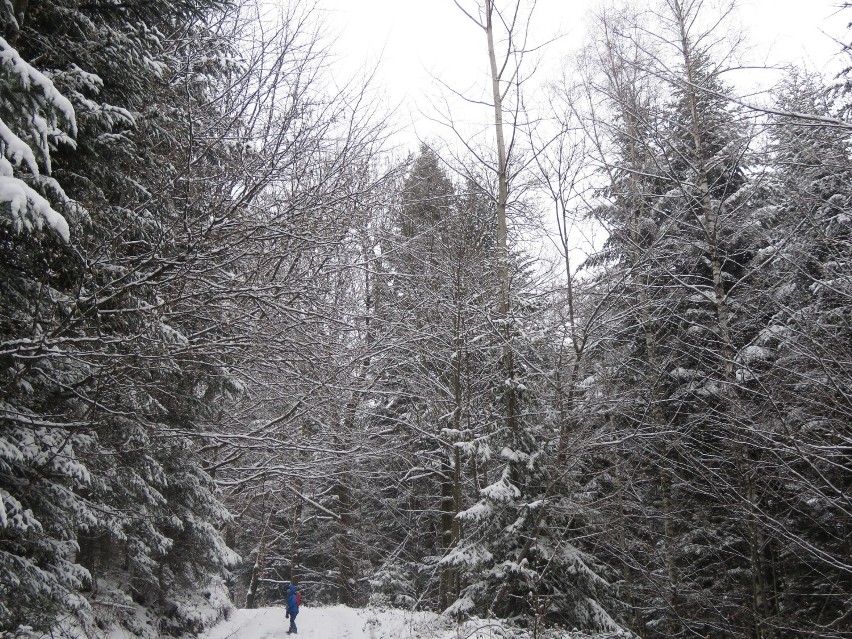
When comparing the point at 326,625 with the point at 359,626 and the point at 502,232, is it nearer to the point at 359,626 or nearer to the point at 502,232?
the point at 359,626

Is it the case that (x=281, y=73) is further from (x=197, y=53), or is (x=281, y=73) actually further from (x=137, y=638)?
(x=137, y=638)

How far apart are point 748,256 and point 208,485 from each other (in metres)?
13.5

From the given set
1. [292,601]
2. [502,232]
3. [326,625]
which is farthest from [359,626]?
[502,232]

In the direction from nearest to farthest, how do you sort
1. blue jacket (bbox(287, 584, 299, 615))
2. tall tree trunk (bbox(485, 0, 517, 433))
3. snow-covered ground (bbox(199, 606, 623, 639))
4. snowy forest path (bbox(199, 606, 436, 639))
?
1. snow-covered ground (bbox(199, 606, 623, 639))
2. tall tree trunk (bbox(485, 0, 517, 433))
3. snowy forest path (bbox(199, 606, 436, 639))
4. blue jacket (bbox(287, 584, 299, 615))

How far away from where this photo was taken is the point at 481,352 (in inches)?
440

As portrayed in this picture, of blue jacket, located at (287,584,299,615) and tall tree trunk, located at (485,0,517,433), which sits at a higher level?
tall tree trunk, located at (485,0,517,433)

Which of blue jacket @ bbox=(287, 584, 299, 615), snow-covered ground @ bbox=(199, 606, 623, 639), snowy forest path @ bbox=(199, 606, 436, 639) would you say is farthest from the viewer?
blue jacket @ bbox=(287, 584, 299, 615)

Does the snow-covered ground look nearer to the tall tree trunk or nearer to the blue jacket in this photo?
the blue jacket

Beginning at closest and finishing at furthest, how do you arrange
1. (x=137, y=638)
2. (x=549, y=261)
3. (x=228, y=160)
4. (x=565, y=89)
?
(x=228, y=160) → (x=137, y=638) → (x=565, y=89) → (x=549, y=261)

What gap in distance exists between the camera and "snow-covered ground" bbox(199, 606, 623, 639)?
721cm

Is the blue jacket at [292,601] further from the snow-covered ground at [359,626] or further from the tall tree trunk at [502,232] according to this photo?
the tall tree trunk at [502,232]

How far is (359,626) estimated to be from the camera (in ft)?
40.7

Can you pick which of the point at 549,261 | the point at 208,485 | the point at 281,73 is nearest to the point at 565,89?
the point at 549,261

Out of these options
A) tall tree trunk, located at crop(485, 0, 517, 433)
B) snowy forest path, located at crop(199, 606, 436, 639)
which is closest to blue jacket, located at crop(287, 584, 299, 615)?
snowy forest path, located at crop(199, 606, 436, 639)
